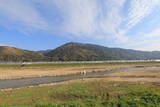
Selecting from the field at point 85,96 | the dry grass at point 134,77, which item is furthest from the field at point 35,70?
the field at point 85,96

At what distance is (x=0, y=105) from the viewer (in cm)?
1134

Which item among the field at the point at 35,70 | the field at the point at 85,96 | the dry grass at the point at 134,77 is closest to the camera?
the field at the point at 85,96

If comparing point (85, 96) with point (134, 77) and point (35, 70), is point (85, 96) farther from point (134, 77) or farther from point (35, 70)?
point (35, 70)

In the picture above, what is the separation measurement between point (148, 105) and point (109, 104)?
2.55 meters

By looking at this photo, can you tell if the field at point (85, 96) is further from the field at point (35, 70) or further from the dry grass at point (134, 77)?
the field at point (35, 70)

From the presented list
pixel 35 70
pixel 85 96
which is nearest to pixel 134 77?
pixel 85 96

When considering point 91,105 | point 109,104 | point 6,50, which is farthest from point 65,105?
point 6,50

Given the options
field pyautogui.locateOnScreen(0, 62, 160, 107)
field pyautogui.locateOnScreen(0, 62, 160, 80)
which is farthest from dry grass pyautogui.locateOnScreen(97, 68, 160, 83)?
field pyautogui.locateOnScreen(0, 62, 160, 80)

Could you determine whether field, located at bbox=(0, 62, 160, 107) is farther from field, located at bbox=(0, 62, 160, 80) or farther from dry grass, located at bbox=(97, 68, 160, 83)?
field, located at bbox=(0, 62, 160, 80)

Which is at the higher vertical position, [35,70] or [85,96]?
[35,70]

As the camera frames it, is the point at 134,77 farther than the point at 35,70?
No

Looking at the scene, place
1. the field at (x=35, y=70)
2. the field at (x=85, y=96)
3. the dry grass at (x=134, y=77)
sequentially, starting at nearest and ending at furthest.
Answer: the field at (x=85, y=96) < the dry grass at (x=134, y=77) < the field at (x=35, y=70)

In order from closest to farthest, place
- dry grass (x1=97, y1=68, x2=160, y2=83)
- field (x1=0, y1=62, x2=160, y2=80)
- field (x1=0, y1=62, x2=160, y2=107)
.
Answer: field (x1=0, y1=62, x2=160, y2=107)
dry grass (x1=97, y1=68, x2=160, y2=83)
field (x1=0, y1=62, x2=160, y2=80)

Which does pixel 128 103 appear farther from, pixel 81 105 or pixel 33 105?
pixel 33 105
